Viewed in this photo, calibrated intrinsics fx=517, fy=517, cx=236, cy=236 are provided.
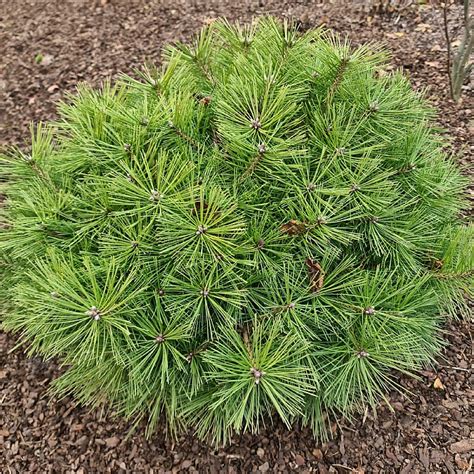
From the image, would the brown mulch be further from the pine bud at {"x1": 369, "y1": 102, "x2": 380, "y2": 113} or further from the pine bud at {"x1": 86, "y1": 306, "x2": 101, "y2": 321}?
the pine bud at {"x1": 369, "y1": 102, "x2": 380, "y2": 113}

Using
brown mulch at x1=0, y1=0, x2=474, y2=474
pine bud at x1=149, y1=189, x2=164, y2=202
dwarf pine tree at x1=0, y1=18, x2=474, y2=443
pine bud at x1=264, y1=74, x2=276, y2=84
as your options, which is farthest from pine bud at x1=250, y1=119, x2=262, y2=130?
brown mulch at x1=0, y1=0, x2=474, y2=474

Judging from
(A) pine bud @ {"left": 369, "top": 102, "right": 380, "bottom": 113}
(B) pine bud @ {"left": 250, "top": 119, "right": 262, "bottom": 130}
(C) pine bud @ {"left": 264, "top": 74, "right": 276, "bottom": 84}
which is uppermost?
(C) pine bud @ {"left": 264, "top": 74, "right": 276, "bottom": 84}

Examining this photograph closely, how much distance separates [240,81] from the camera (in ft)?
4.64

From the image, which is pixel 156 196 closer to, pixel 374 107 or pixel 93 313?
pixel 93 313

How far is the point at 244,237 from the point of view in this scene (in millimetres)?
1393

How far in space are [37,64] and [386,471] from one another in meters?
3.10

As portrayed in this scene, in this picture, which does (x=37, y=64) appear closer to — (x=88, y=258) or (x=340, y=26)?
(x=340, y=26)

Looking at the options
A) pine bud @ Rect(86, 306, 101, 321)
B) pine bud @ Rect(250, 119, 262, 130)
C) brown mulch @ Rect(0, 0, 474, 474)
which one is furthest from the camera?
brown mulch @ Rect(0, 0, 474, 474)

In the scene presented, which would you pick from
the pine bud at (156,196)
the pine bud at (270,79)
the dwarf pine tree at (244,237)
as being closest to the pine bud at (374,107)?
the dwarf pine tree at (244,237)

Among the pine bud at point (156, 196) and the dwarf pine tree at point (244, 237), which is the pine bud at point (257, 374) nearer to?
the dwarf pine tree at point (244, 237)

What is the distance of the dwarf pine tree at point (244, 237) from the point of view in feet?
4.32

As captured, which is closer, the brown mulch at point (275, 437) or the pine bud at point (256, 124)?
the pine bud at point (256, 124)

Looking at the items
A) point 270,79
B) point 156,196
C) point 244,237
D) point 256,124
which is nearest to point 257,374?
point 244,237

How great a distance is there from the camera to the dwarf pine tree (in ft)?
4.32
